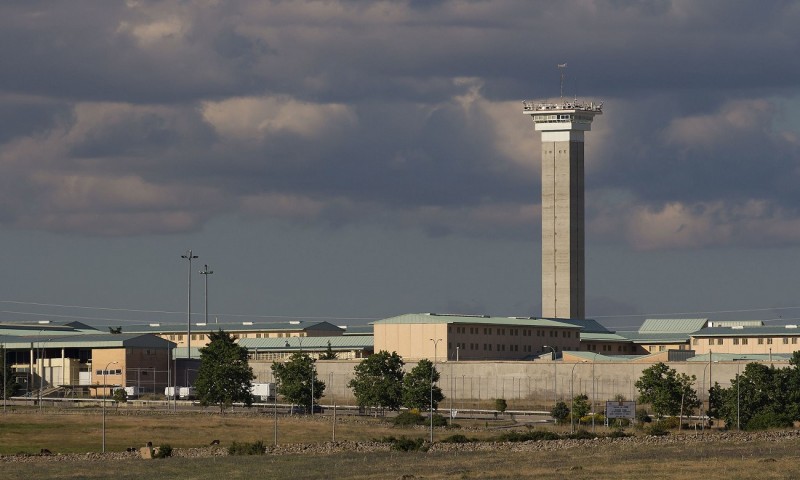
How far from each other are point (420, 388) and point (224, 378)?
2164 centimetres

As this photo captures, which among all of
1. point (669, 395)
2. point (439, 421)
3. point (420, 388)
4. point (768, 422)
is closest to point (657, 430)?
point (768, 422)

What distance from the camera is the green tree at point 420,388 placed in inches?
6944

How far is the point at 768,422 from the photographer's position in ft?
469

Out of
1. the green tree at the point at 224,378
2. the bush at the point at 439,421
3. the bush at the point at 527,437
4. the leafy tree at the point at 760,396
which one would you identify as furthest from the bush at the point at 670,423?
the green tree at the point at 224,378

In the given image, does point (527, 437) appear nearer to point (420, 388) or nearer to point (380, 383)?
point (420, 388)

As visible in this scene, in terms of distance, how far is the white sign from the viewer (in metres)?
153

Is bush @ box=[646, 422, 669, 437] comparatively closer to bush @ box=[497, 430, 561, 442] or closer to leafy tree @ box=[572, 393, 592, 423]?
bush @ box=[497, 430, 561, 442]

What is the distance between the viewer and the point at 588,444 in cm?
11181

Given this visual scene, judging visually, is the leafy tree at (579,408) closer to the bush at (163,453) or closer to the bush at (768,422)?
the bush at (768,422)

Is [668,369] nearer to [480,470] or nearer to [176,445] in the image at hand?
[176,445]

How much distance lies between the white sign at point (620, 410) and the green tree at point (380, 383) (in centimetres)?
3170

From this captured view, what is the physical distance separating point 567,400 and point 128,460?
9142 centimetres

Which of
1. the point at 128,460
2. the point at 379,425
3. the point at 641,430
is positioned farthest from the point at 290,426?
the point at 128,460

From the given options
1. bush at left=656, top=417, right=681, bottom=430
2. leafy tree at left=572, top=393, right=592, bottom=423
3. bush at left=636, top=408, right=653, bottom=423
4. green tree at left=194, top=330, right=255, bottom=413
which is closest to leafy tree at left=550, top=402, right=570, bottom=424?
leafy tree at left=572, top=393, right=592, bottom=423
